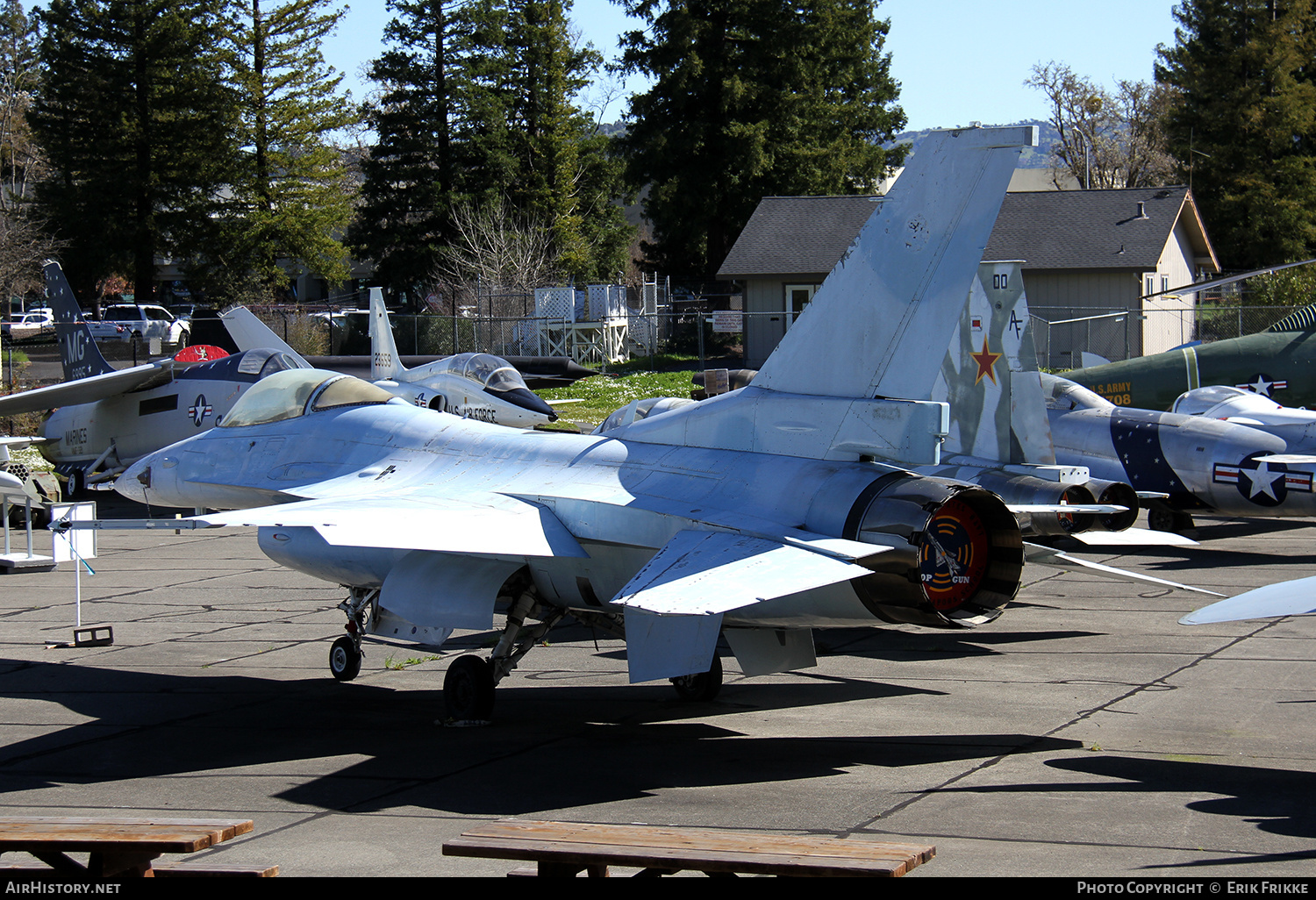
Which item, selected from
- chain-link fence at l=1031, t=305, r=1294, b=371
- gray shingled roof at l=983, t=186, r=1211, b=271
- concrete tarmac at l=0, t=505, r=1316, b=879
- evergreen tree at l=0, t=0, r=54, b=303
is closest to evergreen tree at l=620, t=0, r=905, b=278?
gray shingled roof at l=983, t=186, r=1211, b=271

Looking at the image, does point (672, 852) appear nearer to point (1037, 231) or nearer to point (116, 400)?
point (116, 400)

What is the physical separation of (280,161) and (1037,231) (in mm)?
35546

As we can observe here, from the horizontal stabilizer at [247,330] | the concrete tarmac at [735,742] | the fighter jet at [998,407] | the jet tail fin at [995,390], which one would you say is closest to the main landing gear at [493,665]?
the concrete tarmac at [735,742]

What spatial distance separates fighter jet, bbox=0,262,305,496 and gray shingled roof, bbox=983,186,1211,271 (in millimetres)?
26466

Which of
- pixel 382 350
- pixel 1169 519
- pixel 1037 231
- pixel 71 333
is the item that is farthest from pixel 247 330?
pixel 1037 231

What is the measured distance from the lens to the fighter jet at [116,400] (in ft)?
63.5

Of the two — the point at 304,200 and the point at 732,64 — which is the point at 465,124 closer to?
the point at 304,200

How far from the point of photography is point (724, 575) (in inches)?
268

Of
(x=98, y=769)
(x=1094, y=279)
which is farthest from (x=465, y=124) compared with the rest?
(x=98, y=769)

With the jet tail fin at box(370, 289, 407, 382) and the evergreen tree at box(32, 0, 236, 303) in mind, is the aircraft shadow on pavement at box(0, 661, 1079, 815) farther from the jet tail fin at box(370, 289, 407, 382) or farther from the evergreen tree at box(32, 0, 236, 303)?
the evergreen tree at box(32, 0, 236, 303)

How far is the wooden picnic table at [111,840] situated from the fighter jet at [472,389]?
15.9 m

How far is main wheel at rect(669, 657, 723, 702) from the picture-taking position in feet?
31.1

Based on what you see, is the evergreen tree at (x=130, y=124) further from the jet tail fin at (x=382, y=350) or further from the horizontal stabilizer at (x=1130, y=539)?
the horizontal stabilizer at (x=1130, y=539)

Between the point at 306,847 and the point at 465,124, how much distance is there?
5319 cm
